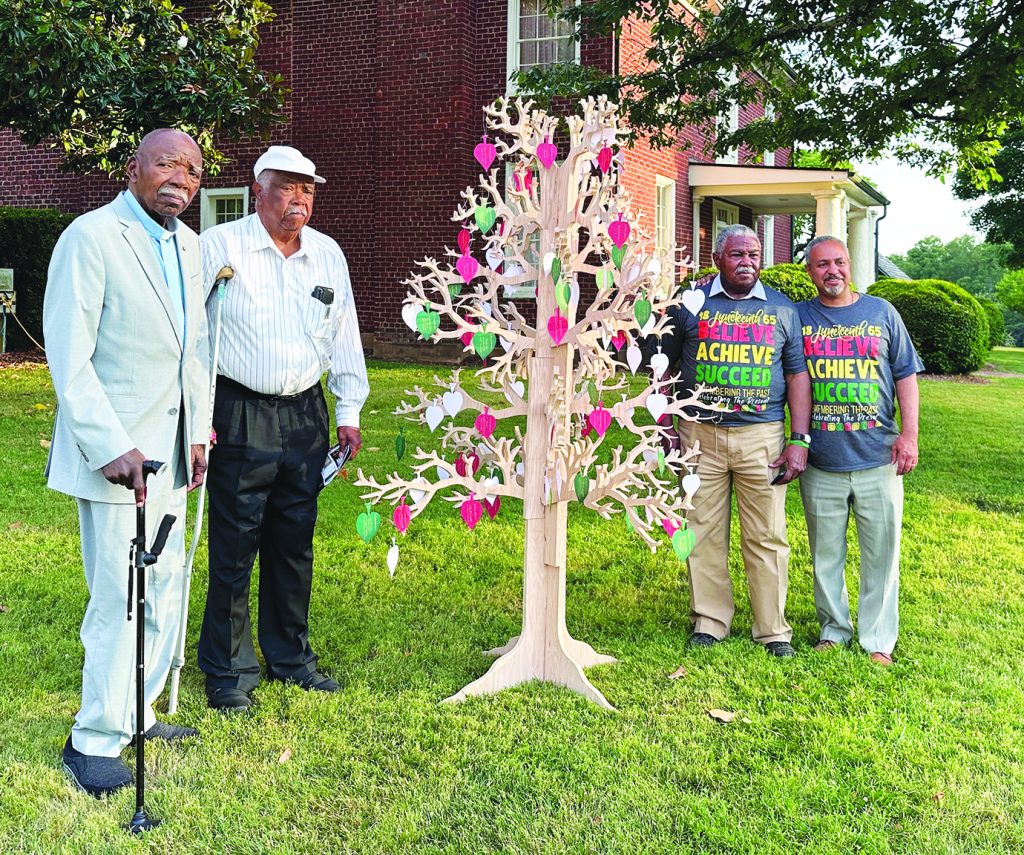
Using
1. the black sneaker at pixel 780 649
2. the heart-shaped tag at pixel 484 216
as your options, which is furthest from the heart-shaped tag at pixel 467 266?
the black sneaker at pixel 780 649

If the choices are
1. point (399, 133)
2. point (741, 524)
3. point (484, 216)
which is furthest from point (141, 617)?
point (399, 133)

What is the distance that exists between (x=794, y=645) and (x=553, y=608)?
1.39 m

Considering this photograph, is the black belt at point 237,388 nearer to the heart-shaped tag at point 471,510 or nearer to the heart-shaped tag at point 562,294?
the heart-shaped tag at point 471,510

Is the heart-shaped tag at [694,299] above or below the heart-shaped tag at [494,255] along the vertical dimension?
below

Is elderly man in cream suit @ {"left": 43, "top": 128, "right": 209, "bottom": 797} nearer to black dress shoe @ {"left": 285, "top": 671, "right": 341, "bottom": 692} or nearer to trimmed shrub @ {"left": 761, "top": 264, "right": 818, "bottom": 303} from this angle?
black dress shoe @ {"left": 285, "top": 671, "right": 341, "bottom": 692}

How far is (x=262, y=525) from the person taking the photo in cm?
421

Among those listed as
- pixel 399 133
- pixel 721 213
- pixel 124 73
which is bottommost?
pixel 124 73

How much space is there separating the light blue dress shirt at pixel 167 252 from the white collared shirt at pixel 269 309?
0.31 metres

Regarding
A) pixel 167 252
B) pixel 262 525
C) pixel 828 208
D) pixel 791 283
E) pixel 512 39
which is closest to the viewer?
pixel 167 252

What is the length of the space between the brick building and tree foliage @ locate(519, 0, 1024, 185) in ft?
16.4

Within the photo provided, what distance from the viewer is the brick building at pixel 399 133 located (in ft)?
52.2

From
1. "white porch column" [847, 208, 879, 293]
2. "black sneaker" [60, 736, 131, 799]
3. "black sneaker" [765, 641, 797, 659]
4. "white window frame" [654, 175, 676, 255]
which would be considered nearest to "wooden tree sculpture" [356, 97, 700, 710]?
"black sneaker" [765, 641, 797, 659]

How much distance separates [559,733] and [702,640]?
50.3 inches

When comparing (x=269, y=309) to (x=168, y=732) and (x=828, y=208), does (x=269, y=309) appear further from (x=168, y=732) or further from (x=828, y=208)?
(x=828, y=208)
